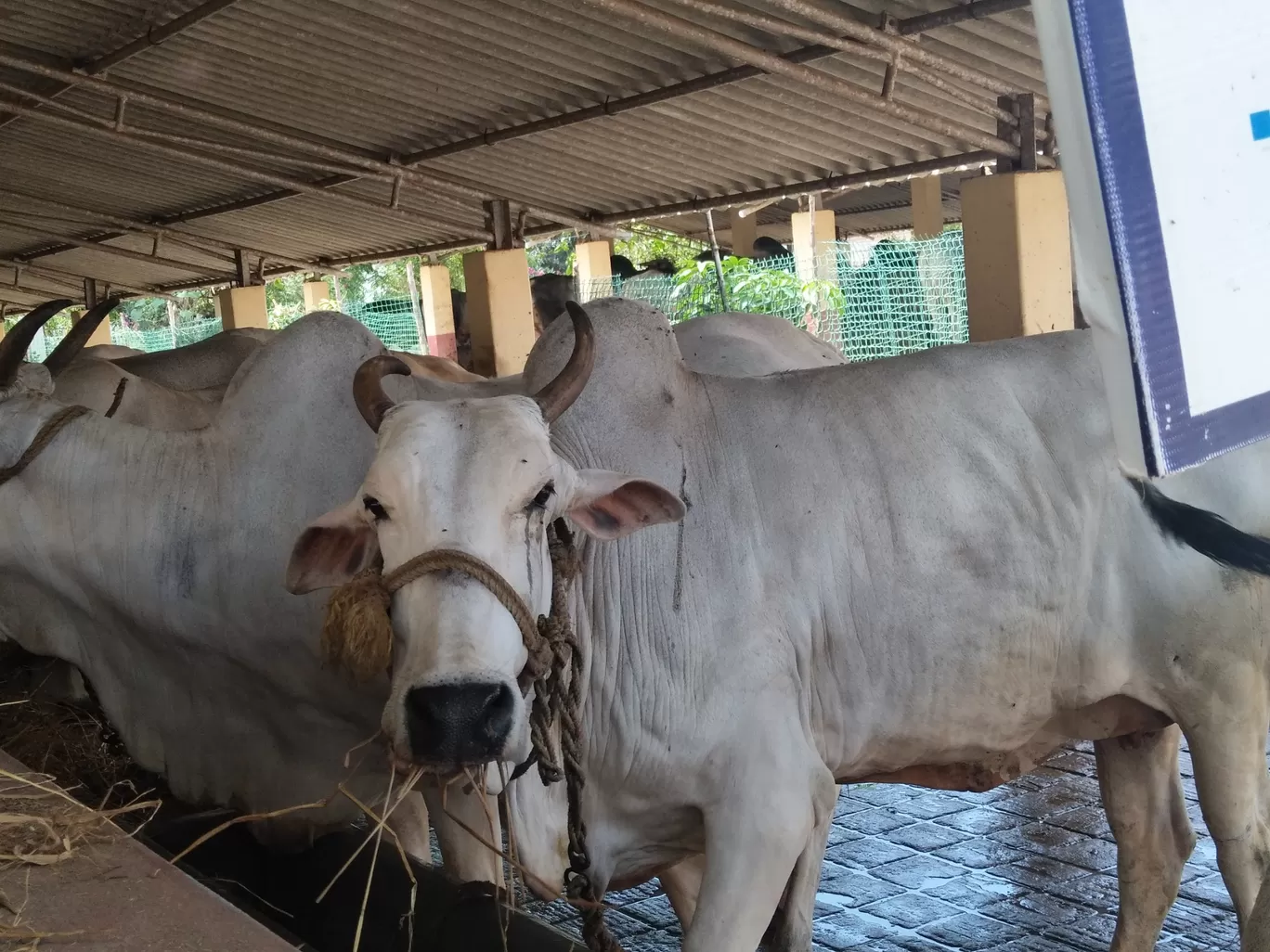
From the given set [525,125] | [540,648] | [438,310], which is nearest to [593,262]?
[525,125]

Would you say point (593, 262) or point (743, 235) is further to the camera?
point (743, 235)

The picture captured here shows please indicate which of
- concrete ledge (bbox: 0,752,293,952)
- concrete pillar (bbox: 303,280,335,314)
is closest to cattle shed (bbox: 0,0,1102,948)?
concrete pillar (bbox: 303,280,335,314)

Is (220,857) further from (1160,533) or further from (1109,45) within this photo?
(1109,45)

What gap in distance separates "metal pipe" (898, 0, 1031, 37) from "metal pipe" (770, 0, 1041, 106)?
2.9 inches

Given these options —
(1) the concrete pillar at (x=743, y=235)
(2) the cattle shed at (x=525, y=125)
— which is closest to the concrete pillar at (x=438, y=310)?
(2) the cattle shed at (x=525, y=125)

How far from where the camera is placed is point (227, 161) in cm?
1045

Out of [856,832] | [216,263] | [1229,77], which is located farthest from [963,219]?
[216,263]

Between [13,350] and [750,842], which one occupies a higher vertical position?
[13,350]

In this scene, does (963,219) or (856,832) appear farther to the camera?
(963,219)

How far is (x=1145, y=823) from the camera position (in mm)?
3621

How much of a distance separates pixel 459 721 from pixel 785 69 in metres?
5.37

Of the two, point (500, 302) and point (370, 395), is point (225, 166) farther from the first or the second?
point (370, 395)

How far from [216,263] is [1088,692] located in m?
14.6

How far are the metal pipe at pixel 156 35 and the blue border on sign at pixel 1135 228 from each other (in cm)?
706
